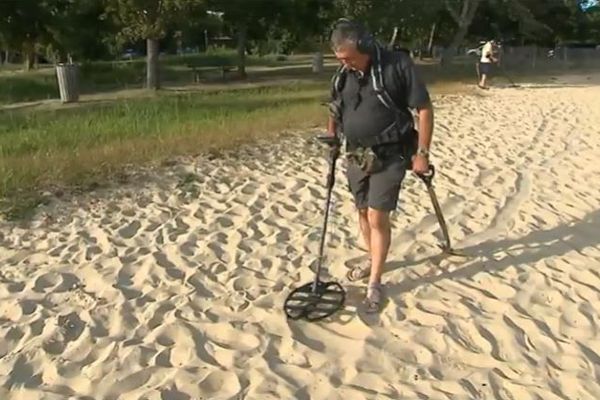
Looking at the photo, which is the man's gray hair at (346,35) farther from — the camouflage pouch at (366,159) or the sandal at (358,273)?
the sandal at (358,273)

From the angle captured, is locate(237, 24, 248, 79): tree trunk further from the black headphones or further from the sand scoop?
the black headphones

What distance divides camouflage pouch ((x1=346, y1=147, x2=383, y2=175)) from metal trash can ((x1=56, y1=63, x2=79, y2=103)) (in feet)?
56.2

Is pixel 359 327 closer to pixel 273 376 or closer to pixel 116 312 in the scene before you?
pixel 273 376

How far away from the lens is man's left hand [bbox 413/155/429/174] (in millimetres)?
4441

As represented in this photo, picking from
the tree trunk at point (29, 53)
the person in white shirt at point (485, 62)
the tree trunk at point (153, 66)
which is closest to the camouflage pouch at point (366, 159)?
the person in white shirt at point (485, 62)

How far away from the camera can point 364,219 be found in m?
5.09

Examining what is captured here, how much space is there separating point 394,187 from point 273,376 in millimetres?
1450

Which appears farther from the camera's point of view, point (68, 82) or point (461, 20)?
point (461, 20)

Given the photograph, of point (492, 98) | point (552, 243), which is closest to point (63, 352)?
point (552, 243)

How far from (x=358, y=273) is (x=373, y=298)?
0.54 meters

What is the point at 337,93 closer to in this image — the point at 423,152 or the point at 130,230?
the point at 423,152

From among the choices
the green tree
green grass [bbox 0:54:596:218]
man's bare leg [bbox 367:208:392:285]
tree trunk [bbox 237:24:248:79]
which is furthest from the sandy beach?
tree trunk [bbox 237:24:248:79]

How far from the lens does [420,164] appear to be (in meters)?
4.44

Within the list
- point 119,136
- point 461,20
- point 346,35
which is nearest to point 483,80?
point 119,136
